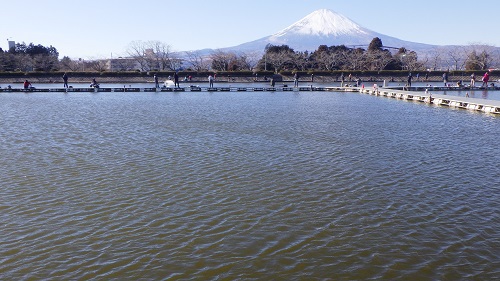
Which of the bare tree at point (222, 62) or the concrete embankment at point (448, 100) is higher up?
the bare tree at point (222, 62)

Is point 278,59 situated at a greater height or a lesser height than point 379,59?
lesser

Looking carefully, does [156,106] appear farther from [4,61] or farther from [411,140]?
[4,61]

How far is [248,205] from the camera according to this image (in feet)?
27.6

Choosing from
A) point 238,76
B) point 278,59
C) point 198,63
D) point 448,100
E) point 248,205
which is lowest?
point 248,205

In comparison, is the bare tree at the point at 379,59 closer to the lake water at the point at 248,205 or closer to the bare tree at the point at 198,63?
the bare tree at the point at 198,63

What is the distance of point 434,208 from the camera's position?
8.30 meters

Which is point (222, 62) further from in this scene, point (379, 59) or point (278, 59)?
point (379, 59)

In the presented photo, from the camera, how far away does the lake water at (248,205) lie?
6164 millimetres

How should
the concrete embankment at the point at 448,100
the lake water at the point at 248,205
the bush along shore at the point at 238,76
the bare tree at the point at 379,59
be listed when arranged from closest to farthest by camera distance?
the lake water at the point at 248,205, the concrete embankment at the point at 448,100, the bush along shore at the point at 238,76, the bare tree at the point at 379,59

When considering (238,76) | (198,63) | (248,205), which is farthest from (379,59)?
(248,205)

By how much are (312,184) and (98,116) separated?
14866mm

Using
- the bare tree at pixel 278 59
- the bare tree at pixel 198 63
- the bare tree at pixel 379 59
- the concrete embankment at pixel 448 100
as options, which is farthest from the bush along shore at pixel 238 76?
the concrete embankment at pixel 448 100

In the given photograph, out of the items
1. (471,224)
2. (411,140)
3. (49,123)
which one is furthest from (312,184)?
(49,123)

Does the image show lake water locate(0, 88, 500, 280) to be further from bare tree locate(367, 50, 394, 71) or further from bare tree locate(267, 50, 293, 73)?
bare tree locate(367, 50, 394, 71)
